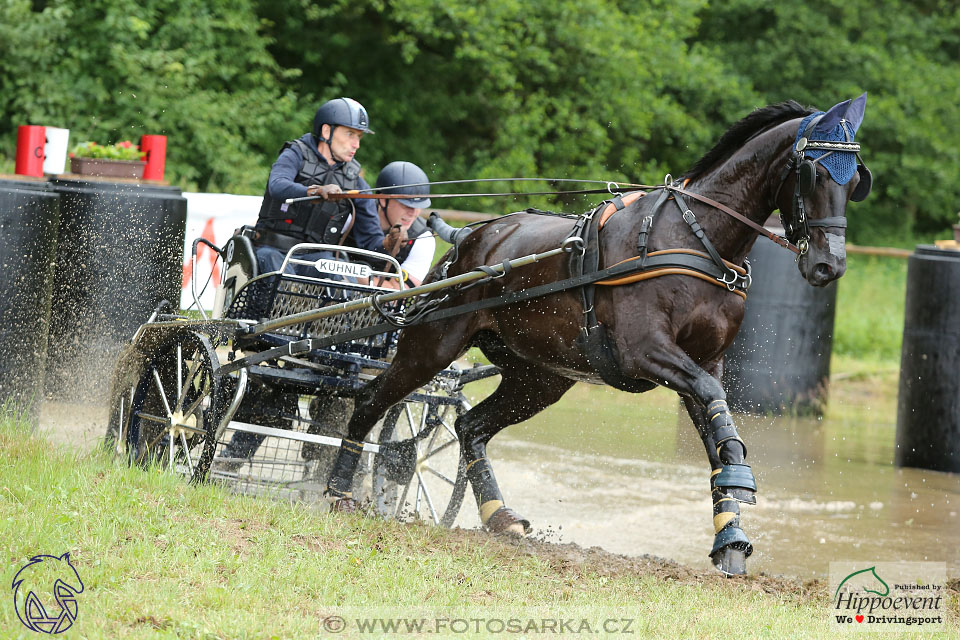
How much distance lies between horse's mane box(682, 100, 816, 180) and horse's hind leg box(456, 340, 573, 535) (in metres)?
1.37

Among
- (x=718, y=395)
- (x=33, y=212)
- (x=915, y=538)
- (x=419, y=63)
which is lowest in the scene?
(x=915, y=538)

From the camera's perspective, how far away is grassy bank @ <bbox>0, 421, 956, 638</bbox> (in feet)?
12.7

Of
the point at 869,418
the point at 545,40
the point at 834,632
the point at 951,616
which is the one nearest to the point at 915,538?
the point at 951,616

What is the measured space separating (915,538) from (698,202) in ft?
9.69

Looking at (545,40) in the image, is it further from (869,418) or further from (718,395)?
(718,395)

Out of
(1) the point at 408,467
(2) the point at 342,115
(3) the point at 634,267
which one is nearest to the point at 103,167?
(2) the point at 342,115

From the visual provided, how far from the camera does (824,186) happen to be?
470 cm

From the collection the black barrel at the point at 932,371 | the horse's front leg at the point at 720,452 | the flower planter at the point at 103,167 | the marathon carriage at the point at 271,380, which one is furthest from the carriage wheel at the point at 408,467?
the black barrel at the point at 932,371

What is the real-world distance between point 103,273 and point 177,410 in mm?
2587

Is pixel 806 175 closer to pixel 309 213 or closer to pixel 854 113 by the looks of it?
pixel 854 113

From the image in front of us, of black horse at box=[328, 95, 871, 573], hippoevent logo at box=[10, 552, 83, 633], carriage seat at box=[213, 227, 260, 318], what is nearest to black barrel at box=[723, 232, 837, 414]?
black horse at box=[328, 95, 871, 573]

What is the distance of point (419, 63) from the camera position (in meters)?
17.2

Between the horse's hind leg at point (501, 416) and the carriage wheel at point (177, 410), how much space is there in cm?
134

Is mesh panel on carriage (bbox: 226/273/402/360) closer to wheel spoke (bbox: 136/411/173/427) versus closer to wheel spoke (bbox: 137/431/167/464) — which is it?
wheel spoke (bbox: 136/411/173/427)
